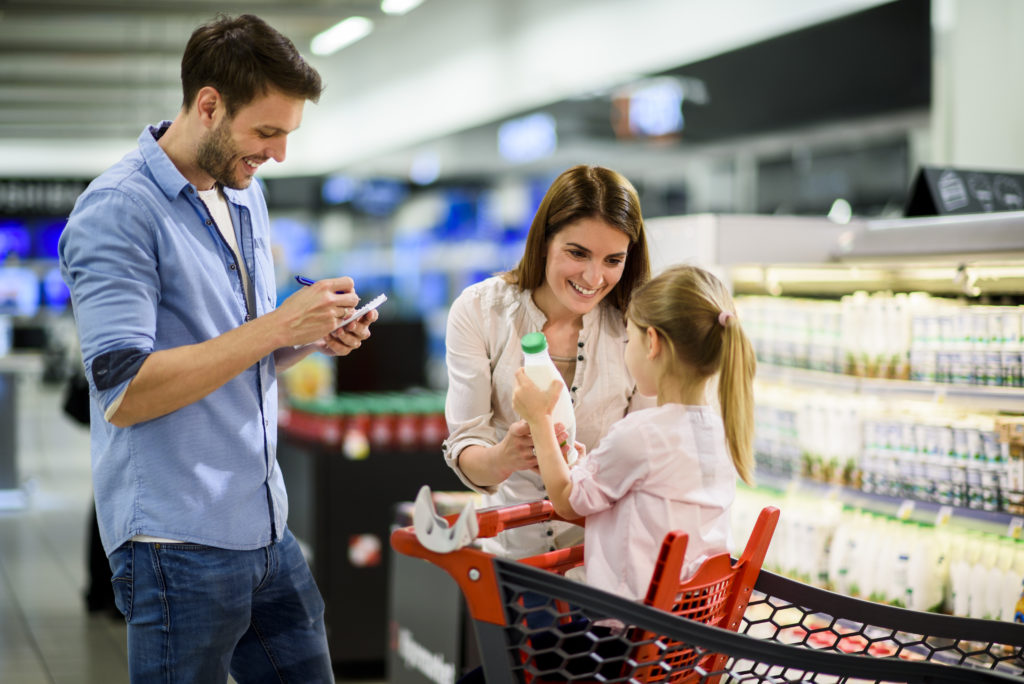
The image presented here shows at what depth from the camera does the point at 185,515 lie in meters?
2.01

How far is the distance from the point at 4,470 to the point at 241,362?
905cm

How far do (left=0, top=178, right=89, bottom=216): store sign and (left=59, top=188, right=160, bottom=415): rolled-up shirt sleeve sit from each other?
18.8 metres

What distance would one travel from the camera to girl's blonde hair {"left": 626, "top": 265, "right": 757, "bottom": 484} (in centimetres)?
206

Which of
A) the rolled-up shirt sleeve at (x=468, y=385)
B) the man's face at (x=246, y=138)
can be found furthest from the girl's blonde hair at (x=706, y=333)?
the man's face at (x=246, y=138)

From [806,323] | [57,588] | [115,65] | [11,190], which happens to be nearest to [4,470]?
[57,588]

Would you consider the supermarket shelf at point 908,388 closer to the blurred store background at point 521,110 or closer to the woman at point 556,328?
the woman at point 556,328

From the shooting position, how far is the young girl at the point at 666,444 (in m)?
2.03

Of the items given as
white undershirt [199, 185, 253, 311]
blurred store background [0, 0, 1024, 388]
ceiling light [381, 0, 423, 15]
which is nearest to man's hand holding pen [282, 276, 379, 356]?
white undershirt [199, 185, 253, 311]

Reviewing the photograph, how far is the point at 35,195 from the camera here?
19.4 m

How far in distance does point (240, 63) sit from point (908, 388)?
2415 mm

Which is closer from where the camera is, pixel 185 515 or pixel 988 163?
pixel 185 515

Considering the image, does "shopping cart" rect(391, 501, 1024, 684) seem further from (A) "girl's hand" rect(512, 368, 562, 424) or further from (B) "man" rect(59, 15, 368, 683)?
(B) "man" rect(59, 15, 368, 683)

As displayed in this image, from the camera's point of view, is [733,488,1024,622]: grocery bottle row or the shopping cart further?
[733,488,1024,622]: grocery bottle row

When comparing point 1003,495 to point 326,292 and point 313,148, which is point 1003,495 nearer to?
point 326,292
